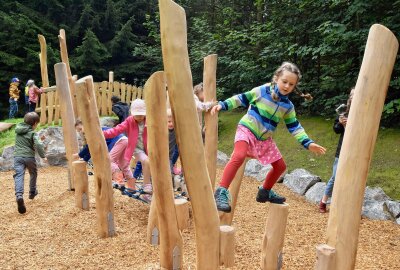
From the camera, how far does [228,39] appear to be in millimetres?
13625

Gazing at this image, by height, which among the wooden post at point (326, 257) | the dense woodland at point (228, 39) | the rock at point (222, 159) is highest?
the dense woodland at point (228, 39)

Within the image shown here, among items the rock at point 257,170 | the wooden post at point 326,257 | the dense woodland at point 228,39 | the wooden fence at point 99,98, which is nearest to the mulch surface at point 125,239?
the wooden post at point 326,257

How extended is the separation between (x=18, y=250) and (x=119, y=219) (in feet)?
3.87

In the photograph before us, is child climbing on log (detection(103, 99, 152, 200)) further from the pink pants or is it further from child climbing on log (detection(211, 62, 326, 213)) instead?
child climbing on log (detection(211, 62, 326, 213))

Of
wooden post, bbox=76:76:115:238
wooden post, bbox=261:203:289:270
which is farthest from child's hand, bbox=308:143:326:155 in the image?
wooden post, bbox=76:76:115:238

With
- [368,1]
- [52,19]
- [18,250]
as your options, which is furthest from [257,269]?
[52,19]

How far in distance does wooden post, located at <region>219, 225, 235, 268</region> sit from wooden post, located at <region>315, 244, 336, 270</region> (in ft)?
2.32

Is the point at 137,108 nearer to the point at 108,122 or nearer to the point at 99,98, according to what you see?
the point at 108,122

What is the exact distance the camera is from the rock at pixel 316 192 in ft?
23.3

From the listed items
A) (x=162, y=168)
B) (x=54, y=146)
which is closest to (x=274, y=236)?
(x=162, y=168)

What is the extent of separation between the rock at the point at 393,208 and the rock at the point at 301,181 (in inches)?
66.3

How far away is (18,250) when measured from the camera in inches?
172

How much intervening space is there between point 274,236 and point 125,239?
1.76m

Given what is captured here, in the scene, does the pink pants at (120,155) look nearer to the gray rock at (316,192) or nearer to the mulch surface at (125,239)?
the mulch surface at (125,239)
